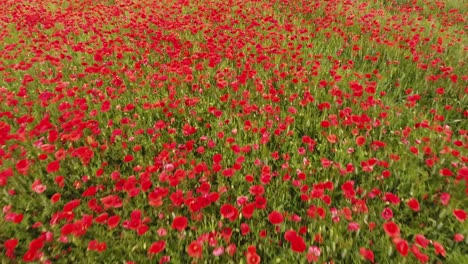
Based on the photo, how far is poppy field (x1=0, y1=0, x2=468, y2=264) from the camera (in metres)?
2.33

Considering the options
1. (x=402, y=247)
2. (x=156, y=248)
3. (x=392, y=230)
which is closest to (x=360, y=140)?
(x=392, y=230)

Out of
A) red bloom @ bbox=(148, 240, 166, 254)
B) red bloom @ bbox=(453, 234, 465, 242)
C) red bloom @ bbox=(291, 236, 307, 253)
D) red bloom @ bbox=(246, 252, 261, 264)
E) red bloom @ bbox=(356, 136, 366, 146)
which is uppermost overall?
red bloom @ bbox=(291, 236, 307, 253)

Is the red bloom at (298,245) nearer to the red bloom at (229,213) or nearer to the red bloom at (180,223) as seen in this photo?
the red bloom at (229,213)

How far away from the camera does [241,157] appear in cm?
283

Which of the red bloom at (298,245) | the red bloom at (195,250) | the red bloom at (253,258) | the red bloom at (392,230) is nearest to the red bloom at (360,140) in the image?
the red bloom at (392,230)

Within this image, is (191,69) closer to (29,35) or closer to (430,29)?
(29,35)

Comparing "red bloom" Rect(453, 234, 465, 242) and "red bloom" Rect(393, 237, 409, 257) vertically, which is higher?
"red bloom" Rect(393, 237, 409, 257)

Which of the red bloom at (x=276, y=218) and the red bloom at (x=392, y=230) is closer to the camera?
the red bloom at (x=392, y=230)

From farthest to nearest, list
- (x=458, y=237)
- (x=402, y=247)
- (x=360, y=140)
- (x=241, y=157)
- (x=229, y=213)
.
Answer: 1. (x=360, y=140)
2. (x=241, y=157)
3. (x=229, y=213)
4. (x=458, y=237)
5. (x=402, y=247)

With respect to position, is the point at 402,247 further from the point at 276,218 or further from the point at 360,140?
the point at 360,140

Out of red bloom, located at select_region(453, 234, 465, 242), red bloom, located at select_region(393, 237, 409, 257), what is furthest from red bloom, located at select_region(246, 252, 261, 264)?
red bloom, located at select_region(453, 234, 465, 242)

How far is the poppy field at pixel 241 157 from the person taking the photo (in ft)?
7.63

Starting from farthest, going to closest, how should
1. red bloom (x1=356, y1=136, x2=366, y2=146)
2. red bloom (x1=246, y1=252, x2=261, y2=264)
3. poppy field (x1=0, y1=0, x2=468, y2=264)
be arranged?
red bloom (x1=356, y1=136, x2=366, y2=146) → poppy field (x1=0, y1=0, x2=468, y2=264) → red bloom (x1=246, y1=252, x2=261, y2=264)

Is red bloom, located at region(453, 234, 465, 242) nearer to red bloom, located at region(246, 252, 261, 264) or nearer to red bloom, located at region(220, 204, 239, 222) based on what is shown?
red bloom, located at region(246, 252, 261, 264)
